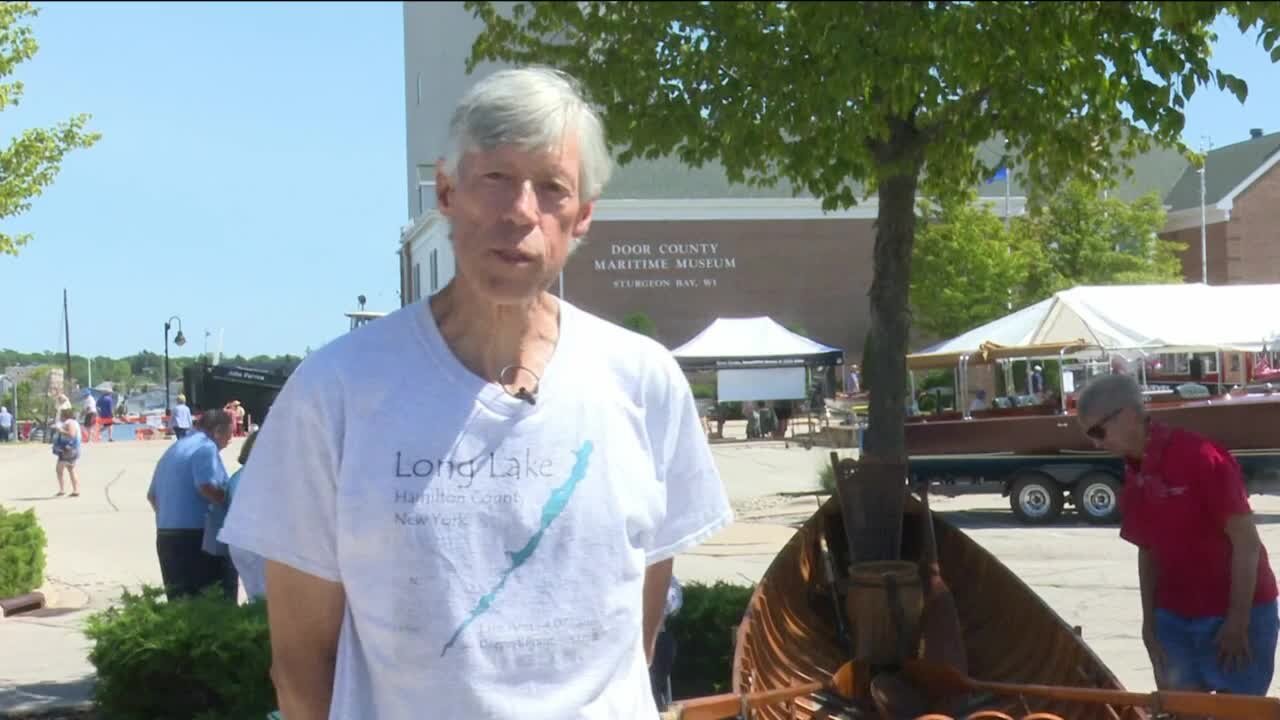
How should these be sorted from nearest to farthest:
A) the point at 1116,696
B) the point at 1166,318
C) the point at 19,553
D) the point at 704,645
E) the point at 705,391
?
the point at 1116,696 < the point at 704,645 < the point at 19,553 < the point at 1166,318 < the point at 705,391

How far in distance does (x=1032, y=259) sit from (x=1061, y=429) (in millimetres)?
22532

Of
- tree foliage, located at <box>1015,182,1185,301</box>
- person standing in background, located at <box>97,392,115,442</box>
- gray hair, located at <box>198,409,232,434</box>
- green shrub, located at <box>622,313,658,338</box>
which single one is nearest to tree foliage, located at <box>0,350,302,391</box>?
person standing in background, located at <box>97,392,115,442</box>

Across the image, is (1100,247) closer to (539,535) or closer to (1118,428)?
(1118,428)

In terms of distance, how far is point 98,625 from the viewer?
7.59m

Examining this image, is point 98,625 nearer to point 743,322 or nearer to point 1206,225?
point 743,322

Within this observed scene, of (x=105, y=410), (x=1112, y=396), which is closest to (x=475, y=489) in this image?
(x=1112, y=396)

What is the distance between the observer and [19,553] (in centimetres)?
1269

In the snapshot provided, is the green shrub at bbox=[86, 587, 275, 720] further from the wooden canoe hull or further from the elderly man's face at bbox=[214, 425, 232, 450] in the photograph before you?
the wooden canoe hull

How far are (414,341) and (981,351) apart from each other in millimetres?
20829

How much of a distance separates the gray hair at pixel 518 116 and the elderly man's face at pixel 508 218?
0.05 feet

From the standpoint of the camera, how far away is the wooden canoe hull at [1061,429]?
55.8 feet

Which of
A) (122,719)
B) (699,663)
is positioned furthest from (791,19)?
(122,719)

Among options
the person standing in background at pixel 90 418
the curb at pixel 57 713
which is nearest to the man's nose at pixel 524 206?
the curb at pixel 57 713

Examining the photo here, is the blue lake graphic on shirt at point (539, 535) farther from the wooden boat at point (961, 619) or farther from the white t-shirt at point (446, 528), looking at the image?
the wooden boat at point (961, 619)
